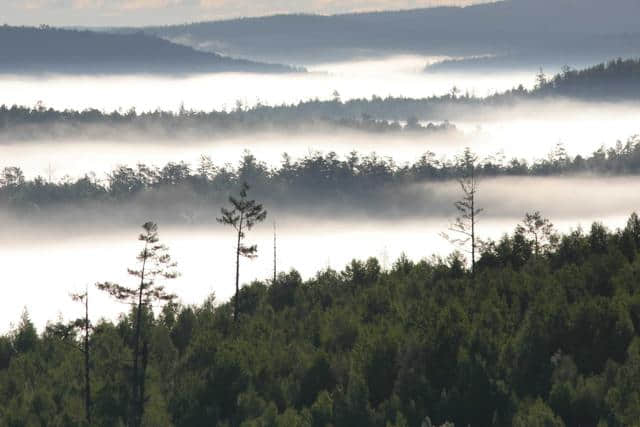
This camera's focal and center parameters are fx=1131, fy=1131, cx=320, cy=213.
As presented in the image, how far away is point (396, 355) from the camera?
6425 centimetres

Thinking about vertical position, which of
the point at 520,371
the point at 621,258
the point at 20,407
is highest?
the point at 621,258

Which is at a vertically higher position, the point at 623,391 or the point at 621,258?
the point at 621,258

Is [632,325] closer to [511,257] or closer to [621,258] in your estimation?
[621,258]

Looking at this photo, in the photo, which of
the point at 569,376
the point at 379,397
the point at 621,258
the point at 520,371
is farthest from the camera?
the point at 621,258

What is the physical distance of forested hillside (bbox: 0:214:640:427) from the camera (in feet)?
178

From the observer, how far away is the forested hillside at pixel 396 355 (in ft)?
178

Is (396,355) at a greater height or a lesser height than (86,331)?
lesser

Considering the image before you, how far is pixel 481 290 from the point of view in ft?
256

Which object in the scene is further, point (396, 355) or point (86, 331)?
point (86, 331)

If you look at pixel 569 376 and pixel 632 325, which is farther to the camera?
pixel 632 325

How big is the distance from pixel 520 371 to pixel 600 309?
5998 millimetres

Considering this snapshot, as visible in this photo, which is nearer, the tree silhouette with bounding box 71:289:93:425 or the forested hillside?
the forested hillside

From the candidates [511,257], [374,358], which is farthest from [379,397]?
[511,257]

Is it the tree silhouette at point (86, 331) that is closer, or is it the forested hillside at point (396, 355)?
the forested hillside at point (396, 355)
